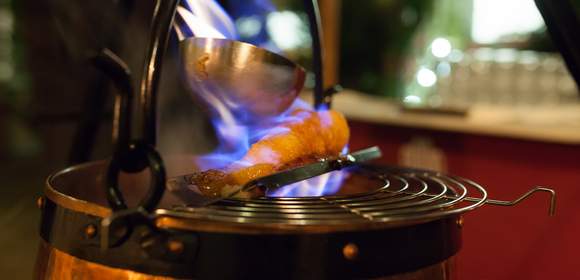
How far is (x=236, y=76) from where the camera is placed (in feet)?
3.02

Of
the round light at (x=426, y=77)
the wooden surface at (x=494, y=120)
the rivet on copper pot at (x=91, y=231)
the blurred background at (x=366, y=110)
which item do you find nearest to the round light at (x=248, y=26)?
the blurred background at (x=366, y=110)

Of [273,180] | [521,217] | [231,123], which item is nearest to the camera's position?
[273,180]

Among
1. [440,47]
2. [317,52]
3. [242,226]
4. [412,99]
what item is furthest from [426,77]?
[242,226]

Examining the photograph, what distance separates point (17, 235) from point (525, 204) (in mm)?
1722

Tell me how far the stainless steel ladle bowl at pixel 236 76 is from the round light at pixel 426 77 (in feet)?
5.80

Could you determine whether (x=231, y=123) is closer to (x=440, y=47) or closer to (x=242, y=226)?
(x=242, y=226)

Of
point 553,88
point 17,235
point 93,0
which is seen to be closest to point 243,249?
point 93,0

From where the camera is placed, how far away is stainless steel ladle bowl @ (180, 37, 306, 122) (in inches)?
36.0

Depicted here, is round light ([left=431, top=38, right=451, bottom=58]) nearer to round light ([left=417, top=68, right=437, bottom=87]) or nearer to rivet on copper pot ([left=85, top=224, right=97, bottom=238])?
round light ([left=417, top=68, right=437, bottom=87])

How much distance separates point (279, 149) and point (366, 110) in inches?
55.2

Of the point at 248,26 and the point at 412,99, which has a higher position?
the point at 248,26

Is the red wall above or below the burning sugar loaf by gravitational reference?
below

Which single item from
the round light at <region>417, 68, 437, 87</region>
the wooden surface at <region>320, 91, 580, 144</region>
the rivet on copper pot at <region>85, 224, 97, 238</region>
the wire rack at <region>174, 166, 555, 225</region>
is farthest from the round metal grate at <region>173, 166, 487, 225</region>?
the round light at <region>417, 68, 437, 87</region>

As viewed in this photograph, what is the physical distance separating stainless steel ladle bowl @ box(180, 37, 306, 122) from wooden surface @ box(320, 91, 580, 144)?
1102mm
